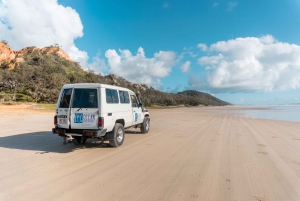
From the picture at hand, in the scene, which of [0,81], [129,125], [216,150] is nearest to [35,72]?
[0,81]

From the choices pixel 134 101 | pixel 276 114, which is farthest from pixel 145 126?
pixel 276 114

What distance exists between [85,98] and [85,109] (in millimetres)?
402

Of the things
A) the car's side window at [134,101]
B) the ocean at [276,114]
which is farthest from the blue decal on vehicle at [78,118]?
the ocean at [276,114]

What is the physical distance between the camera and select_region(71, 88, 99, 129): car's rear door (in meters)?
6.65

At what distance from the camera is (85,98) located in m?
6.86

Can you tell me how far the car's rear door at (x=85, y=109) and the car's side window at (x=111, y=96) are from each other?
48cm

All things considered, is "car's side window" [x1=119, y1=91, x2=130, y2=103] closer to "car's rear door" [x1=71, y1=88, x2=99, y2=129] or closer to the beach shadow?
"car's rear door" [x1=71, y1=88, x2=99, y2=129]

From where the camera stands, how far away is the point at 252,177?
4.69m

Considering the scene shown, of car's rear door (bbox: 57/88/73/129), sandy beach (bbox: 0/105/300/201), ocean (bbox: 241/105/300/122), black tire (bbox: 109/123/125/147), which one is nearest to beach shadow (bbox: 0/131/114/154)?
sandy beach (bbox: 0/105/300/201)

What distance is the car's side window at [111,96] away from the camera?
7.15 meters

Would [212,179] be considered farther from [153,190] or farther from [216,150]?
[216,150]

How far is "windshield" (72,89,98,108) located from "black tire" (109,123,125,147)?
49.8 inches

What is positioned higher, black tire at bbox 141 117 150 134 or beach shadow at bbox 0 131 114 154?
black tire at bbox 141 117 150 134

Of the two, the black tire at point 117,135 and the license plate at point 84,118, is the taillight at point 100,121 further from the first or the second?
the black tire at point 117,135
